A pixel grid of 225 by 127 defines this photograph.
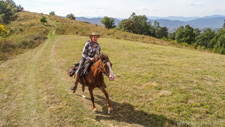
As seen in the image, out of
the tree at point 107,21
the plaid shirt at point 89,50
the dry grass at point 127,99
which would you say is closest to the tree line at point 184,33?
the tree at point 107,21

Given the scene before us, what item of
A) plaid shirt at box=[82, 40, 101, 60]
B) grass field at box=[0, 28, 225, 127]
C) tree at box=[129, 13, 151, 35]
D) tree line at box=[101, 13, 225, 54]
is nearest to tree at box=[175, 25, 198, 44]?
tree line at box=[101, 13, 225, 54]

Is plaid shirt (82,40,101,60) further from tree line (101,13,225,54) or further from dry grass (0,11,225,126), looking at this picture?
tree line (101,13,225,54)

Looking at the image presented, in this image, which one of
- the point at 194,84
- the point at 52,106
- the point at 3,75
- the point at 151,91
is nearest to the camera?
the point at 52,106

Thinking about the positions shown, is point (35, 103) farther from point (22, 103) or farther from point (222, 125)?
point (222, 125)

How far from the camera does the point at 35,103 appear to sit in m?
7.95

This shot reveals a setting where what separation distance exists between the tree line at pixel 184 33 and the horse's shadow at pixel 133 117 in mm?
44195

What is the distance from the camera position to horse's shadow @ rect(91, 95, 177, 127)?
607 cm

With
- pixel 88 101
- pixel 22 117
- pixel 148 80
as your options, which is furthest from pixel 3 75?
pixel 148 80

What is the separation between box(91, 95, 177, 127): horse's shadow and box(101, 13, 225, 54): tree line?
44195 millimetres

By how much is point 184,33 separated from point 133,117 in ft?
234

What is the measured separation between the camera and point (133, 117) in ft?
21.3

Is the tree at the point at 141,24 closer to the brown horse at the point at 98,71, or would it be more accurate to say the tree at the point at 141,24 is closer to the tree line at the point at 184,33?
the tree line at the point at 184,33

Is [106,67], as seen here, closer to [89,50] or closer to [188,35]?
[89,50]

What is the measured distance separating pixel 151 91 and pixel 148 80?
5.59 ft
